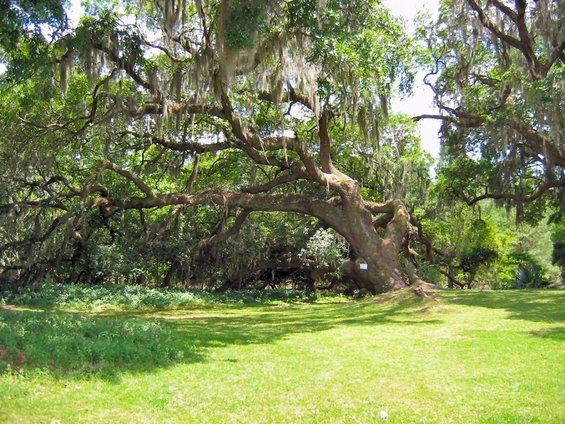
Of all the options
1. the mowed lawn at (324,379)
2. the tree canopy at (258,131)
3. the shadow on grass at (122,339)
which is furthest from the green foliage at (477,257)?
A: the mowed lawn at (324,379)

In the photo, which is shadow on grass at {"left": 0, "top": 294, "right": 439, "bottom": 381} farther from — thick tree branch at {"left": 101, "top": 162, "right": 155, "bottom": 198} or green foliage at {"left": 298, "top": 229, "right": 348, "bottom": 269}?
green foliage at {"left": 298, "top": 229, "right": 348, "bottom": 269}

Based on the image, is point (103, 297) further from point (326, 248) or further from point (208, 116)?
point (326, 248)

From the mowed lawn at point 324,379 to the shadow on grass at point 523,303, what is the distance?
194 millimetres

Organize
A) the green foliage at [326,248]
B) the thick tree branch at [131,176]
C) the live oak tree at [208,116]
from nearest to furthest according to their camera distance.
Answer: the live oak tree at [208,116], the thick tree branch at [131,176], the green foliage at [326,248]

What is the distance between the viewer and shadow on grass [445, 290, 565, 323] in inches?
472

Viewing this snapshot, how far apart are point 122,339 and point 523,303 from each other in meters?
10.6

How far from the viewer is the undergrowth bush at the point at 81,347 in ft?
21.8

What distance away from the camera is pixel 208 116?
20391mm

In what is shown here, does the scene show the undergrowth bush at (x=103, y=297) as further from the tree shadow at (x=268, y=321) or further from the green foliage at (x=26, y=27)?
the green foliage at (x=26, y=27)

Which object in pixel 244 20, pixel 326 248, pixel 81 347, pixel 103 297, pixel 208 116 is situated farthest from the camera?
pixel 326 248

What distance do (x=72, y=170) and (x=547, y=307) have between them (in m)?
18.8

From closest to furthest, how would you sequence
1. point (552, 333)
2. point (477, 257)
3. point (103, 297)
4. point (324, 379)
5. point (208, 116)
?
point (324, 379) < point (552, 333) < point (103, 297) < point (208, 116) < point (477, 257)

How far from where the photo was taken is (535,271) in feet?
88.8

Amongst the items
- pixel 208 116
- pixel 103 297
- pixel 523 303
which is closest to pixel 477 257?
pixel 523 303
